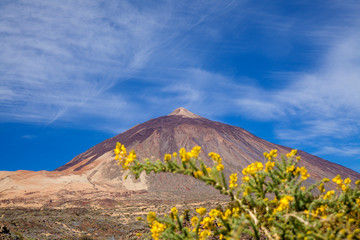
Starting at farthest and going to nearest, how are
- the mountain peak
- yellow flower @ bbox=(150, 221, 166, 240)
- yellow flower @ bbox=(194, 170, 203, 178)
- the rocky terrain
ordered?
the mountain peak < the rocky terrain < yellow flower @ bbox=(194, 170, 203, 178) < yellow flower @ bbox=(150, 221, 166, 240)

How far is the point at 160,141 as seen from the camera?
77312 mm

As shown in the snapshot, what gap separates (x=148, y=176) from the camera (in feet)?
210

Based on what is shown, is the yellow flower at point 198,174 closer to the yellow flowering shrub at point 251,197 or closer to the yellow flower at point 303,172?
the yellow flowering shrub at point 251,197

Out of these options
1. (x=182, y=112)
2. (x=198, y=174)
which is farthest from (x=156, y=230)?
(x=182, y=112)

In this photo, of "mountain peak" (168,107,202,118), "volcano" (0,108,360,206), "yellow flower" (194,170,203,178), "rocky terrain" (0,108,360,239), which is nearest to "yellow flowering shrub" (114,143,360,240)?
"yellow flower" (194,170,203,178)

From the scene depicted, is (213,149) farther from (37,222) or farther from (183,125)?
(37,222)

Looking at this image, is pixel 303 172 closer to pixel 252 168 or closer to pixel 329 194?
pixel 252 168

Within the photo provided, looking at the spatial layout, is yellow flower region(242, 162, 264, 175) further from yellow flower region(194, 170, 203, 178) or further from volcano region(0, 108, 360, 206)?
volcano region(0, 108, 360, 206)

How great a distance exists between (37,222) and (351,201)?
2192 cm

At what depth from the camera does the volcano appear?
47625mm

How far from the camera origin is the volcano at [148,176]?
47.6 metres

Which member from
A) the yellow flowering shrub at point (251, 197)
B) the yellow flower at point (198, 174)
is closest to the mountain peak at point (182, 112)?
the yellow flowering shrub at point (251, 197)

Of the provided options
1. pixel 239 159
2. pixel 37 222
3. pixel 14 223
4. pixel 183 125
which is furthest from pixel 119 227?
pixel 183 125

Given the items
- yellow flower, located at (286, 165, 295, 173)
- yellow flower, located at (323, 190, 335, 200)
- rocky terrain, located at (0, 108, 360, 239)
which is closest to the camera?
yellow flower, located at (286, 165, 295, 173)
